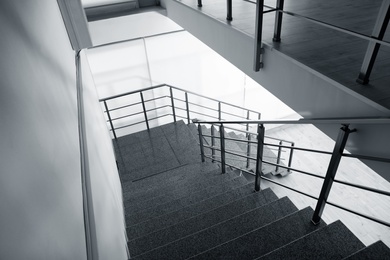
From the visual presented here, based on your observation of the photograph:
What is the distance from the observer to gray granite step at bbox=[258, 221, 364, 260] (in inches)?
54.1

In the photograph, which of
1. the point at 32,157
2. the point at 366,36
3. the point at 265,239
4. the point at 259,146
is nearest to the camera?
the point at 32,157

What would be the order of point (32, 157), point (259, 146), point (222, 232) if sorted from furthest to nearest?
point (259, 146), point (222, 232), point (32, 157)

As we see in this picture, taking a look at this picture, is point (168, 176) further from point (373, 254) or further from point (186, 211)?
point (373, 254)

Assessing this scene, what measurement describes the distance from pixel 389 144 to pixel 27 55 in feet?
4.02

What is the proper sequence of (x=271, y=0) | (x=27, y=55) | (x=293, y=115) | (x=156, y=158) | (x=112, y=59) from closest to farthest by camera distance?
(x=27, y=55) → (x=271, y=0) → (x=156, y=158) → (x=112, y=59) → (x=293, y=115)

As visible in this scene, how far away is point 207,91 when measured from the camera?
498 centimetres

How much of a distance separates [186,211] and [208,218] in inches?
10.2

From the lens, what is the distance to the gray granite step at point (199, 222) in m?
1.84

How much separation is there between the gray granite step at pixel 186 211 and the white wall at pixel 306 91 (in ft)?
3.09

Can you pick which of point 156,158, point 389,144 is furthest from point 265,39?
point 156,158

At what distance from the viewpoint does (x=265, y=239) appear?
1.57m

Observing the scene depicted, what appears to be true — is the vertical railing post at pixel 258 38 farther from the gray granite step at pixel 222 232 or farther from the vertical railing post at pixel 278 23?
the gray granite step at pixel 222 232

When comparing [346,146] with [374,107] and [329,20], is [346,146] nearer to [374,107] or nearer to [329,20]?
[374,107]

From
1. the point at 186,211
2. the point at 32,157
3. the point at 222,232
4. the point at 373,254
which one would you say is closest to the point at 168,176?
the point at 186,211
